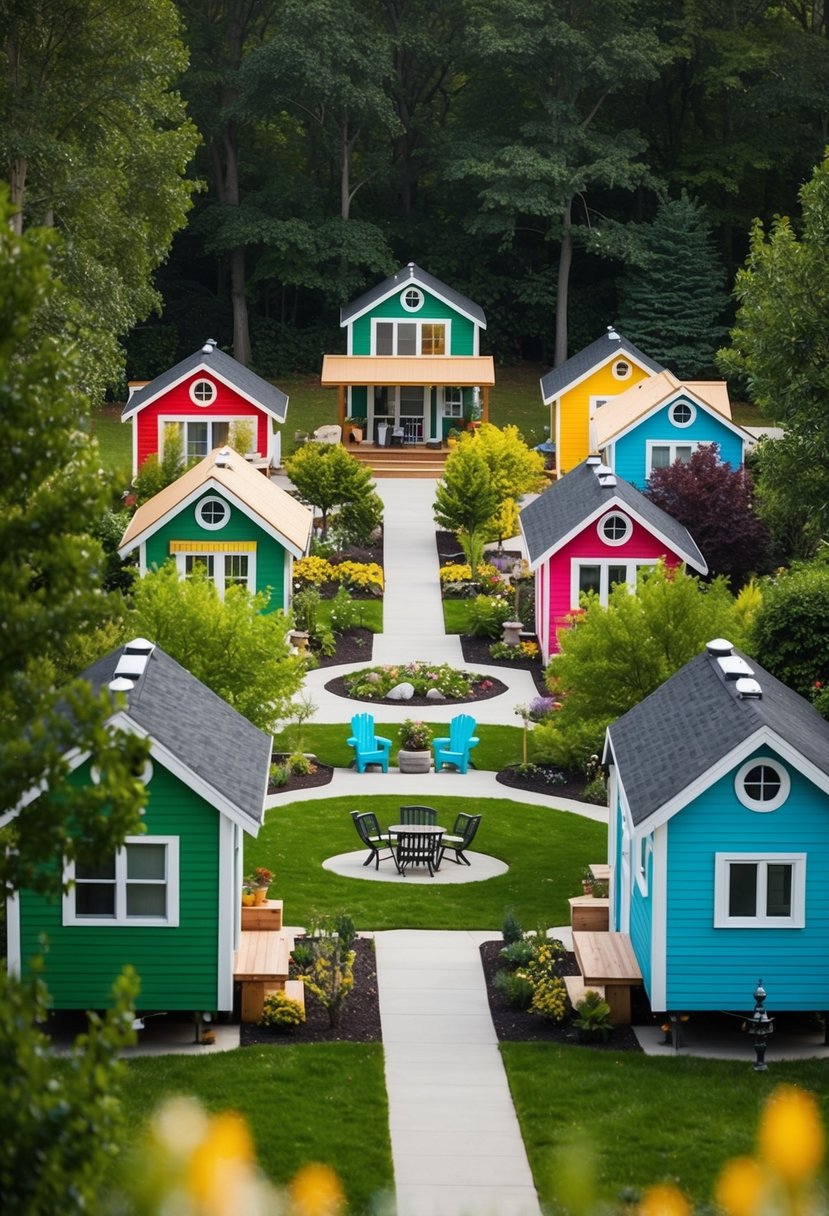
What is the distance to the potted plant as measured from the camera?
103ft

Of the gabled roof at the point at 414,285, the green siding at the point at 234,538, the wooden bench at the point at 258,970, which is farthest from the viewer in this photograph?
the gabled roof at the point at 414,285

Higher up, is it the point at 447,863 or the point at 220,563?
the point at 220,563

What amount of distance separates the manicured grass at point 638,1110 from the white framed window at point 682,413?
1180 inches

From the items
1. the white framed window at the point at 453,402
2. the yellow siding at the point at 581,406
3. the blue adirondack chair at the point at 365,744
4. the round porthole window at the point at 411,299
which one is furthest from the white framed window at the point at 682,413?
the blue adirondack chair at the point at 365,744

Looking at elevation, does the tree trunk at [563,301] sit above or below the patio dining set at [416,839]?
above

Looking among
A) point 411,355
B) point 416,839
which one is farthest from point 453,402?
point 416,839

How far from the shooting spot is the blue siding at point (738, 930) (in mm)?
19547

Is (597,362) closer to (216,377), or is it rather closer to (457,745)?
(216,377)

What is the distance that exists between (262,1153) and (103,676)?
20.5 ft

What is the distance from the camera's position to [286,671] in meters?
25.9

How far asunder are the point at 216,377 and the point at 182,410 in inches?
54.3

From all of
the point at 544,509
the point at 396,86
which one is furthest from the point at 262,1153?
the point at 396,86

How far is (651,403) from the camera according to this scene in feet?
159

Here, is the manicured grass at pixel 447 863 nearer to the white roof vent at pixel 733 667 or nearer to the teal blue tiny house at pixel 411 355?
the white roof vent at pixel 733 667
